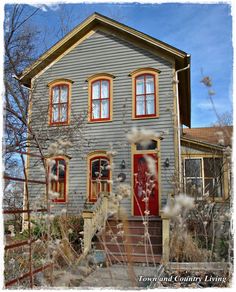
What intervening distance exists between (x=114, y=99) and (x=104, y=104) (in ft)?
1.47

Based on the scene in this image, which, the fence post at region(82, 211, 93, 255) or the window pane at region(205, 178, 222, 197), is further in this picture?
the fence post at region(82, 211, 93, 255)

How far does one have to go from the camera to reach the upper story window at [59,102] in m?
11.3

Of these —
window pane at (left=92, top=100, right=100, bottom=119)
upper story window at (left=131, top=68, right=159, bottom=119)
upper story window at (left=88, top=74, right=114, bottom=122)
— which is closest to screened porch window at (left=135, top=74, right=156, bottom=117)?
upper story window at (left=131, top=68, right=159, bottom=119)

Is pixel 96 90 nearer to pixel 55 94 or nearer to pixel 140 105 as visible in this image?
pixel 55 94

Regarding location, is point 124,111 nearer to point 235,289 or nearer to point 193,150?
point 193,150

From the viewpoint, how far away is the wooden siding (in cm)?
1026

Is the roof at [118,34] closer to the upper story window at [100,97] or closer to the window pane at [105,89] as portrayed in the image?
the upper story window at [100,97]

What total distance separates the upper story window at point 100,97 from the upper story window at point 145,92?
0.96m

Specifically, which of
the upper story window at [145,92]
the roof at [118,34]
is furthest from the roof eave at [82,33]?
the upper story window at [145,92]

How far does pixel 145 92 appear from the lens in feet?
34.8

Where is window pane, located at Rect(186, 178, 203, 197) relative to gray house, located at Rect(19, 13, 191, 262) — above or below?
below

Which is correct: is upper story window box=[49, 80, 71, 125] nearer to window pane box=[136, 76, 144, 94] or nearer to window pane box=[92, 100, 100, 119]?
window pane box=[92, 100, 100, 119]

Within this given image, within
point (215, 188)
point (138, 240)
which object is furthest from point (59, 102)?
point (215, 188)

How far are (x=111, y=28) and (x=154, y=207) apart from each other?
691 cm
